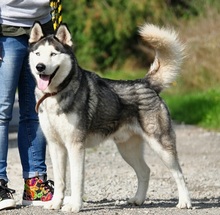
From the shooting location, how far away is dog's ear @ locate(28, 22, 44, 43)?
→ 696 cm

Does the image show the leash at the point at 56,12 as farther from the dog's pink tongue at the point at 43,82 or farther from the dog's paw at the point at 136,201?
the dog's paw at the point at 136,201

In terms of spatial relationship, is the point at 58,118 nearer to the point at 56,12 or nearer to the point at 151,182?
the point at 56,12

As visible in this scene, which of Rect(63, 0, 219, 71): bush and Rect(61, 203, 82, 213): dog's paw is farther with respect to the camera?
Rect(63, 0, 219, 71): bush

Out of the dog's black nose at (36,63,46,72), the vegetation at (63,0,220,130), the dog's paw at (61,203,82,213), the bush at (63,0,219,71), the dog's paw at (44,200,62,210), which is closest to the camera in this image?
the dog's black nose at (36,63,46,72)

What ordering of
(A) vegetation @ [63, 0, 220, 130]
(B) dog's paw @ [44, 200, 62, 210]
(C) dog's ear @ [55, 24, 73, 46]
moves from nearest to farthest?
(C) dog's ear @ [55, 24, 73, 46]
(B) dog's paw @ [44, 200, 62, 210]
(A) vegetation @ [63, 0, 220, 130]

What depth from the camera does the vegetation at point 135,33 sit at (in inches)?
789

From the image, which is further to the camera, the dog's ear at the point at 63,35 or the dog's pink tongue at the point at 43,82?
the dog's ear at the point at 63,35

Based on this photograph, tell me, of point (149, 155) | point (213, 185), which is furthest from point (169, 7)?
point (213, 185)

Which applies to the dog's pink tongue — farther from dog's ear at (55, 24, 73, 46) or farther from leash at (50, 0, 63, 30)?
leash at (50, 0, 63, 30)

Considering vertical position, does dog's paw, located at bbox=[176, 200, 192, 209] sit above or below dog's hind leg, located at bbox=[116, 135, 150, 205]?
below

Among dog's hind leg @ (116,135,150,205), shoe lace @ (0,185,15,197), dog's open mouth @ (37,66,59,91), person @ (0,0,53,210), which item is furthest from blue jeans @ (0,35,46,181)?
dog's hind leg @ (116,135,150,205)

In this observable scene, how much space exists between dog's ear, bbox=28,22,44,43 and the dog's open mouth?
349 millimetres

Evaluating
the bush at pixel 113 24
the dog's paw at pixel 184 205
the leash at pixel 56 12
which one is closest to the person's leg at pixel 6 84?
the leash at pixel 56 12

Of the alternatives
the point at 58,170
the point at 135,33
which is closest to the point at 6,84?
the point at 58,170
